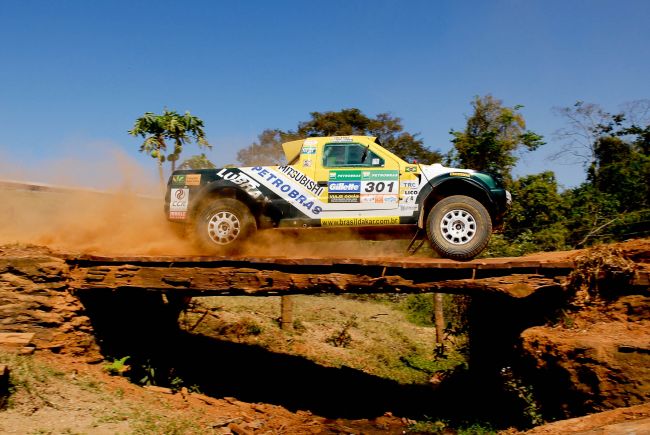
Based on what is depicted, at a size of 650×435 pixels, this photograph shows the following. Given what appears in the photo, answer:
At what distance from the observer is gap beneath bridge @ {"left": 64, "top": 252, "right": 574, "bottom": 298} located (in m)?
7.03

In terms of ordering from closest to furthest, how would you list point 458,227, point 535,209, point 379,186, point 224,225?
point 458,227 → point 379,186 → point 224,225 → point 535,209

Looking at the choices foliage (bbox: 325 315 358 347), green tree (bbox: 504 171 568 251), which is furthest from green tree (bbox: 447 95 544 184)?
foliage (bbox: 325 315 358 347)

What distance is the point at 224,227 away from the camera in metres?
7.93

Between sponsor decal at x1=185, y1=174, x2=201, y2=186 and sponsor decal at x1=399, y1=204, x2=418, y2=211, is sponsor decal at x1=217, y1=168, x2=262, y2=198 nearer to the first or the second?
sponsor decal at x1=185, y1=174, x2=201, y2=186

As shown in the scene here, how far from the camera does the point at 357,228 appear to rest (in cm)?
775

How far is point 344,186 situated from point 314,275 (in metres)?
1.41

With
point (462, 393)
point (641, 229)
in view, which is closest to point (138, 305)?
point (462, 393)

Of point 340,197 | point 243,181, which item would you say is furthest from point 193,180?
point 340,197

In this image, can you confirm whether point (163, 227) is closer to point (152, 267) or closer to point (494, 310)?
point (152, 267)

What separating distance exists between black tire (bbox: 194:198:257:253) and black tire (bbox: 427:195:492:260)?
2728mm

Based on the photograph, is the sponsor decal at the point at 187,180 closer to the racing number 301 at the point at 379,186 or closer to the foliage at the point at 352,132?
the racing number 301 at the point at 379,186

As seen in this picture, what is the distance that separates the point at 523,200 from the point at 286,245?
8.82 m

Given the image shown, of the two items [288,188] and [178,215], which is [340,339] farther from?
[178,215]

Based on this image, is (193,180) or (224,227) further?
(193,180)
